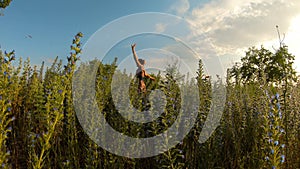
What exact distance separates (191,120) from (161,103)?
0.73 meters

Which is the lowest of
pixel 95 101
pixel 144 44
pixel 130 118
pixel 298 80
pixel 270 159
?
pixel 270 159

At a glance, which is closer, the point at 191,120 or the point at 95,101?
the point at 95,101

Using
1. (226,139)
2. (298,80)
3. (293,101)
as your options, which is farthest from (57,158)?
(298,80)

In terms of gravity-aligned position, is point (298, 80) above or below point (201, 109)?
above

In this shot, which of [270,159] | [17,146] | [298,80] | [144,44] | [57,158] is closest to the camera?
[270,159]

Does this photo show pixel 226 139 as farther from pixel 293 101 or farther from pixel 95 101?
pixel 95 101

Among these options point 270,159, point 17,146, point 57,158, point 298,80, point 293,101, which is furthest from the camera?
point 298,80

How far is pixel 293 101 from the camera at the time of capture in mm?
5023

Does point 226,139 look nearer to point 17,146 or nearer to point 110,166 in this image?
point 110,166

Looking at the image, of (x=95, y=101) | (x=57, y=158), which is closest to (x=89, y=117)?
(x=95, y=101)

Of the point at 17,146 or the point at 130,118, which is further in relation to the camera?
the point at 17,146

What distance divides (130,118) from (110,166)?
670 millimetres

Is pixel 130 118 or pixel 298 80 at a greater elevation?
pixel 298 80

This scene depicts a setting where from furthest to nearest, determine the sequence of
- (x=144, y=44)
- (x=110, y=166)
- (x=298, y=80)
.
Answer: (x=298, y=80)
(x=144, y=44)
(x=110, y=166)
